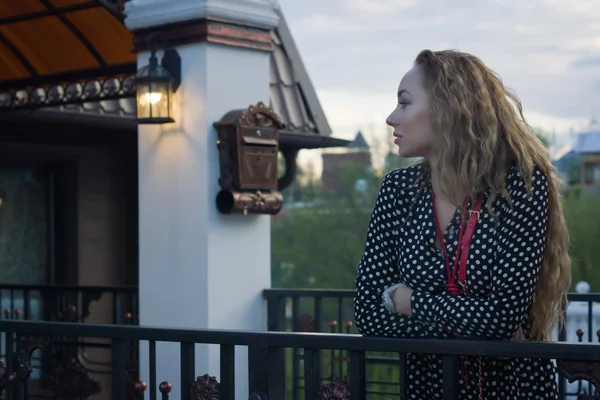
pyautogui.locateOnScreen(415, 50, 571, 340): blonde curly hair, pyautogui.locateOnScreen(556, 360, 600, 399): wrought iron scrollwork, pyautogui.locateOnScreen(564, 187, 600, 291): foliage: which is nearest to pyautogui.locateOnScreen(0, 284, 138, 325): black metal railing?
pyautogui.locateOnScreen(415, 50, 571, 340): blonde curly hair

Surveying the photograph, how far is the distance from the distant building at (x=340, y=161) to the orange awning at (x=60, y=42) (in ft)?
88.8

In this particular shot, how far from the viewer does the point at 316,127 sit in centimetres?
833

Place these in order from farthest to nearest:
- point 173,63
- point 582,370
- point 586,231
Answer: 1. point 586,231
2. point 173,63
3. point 582,370

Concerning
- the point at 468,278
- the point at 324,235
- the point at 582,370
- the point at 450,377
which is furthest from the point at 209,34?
the point at 324,235

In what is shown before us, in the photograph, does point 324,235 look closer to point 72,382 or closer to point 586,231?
→ point 586,231

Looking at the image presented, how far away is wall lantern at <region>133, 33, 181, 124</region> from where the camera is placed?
5207 mm

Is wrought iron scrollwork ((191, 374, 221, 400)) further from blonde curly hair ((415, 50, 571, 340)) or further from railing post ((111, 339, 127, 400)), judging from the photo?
blonde curly hair ((415, 50, 571, 340))

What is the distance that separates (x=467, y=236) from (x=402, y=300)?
0.82 ft

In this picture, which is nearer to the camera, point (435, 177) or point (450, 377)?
point (450, 377)

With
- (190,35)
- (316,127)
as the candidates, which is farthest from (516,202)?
(316,127)

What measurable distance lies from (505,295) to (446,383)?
27 cm

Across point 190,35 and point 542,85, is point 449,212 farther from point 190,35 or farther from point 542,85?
point 542,85

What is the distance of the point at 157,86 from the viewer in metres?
5.21

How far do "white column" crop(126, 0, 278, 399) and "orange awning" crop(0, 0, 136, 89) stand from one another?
71 centimetres
